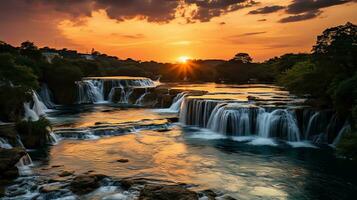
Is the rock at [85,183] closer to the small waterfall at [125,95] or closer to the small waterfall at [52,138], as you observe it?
the small waterfall at [52,138]

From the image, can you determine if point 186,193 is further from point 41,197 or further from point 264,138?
point 264,138

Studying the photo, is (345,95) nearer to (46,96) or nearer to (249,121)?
(249,121)

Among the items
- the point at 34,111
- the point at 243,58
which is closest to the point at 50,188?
the point at 34,111

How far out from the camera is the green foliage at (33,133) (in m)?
28.9

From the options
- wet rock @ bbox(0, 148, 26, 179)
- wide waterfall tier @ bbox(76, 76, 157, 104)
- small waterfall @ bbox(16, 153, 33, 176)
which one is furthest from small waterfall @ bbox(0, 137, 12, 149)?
wide waterfall tier @ bbox(76, 76, 157, 104)

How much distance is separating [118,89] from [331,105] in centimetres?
3588

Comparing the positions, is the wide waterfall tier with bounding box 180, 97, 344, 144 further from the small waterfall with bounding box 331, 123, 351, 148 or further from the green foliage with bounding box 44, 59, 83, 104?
the green foliage with bounding box 44, 59, 83, 104

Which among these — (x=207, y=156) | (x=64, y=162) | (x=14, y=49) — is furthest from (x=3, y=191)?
(x=14, y=49)

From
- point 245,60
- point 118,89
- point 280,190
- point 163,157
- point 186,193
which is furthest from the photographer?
point 245,60

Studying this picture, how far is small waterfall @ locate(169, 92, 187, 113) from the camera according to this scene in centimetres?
5103

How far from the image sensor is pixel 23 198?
738 inches

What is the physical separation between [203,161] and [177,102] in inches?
1018

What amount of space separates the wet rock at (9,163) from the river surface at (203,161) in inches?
49.3

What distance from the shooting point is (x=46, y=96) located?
5628 cm
